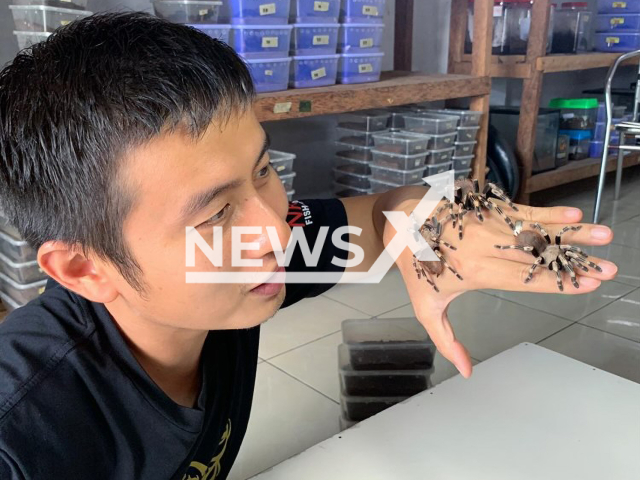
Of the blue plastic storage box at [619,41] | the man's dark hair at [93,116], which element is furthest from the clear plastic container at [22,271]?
the blue plastic storage box at [619,41]

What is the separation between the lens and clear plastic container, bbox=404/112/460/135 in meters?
2.51

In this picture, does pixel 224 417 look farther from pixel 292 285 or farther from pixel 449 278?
pixel 449 278

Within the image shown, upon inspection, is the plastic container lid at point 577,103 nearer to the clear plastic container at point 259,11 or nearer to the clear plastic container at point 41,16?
the clear plastic container at point 259,11

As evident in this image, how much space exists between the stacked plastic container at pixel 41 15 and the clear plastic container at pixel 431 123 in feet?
4.62

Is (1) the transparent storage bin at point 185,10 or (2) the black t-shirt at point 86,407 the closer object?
(2) the black t-shirt at point 86,407

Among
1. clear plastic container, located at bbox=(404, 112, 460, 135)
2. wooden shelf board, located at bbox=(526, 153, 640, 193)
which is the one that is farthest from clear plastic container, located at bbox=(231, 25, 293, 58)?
wooden shelf board, located at bbox=(526, 153, 640, 193)

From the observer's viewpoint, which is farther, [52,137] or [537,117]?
[537,117]

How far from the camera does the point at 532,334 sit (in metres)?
1.96

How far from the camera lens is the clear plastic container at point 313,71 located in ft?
6.72

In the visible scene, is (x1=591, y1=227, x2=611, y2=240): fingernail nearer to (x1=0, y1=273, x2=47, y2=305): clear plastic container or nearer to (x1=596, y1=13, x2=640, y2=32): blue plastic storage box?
(x1=0, y1=273, x2=47, y2=305): clear plastic container

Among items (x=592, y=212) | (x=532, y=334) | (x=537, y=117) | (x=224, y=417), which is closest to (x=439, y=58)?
(x=537, y=117)

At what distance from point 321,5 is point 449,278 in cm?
157

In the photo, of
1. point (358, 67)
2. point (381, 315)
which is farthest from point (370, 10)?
point (381, 315)

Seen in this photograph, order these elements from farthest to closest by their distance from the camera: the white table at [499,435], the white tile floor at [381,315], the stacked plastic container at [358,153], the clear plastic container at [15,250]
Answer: the stacked plastic container at [358,153], the clear plastic container at [15,250], the white tile floor at [381,315], the white table at [499,435]
